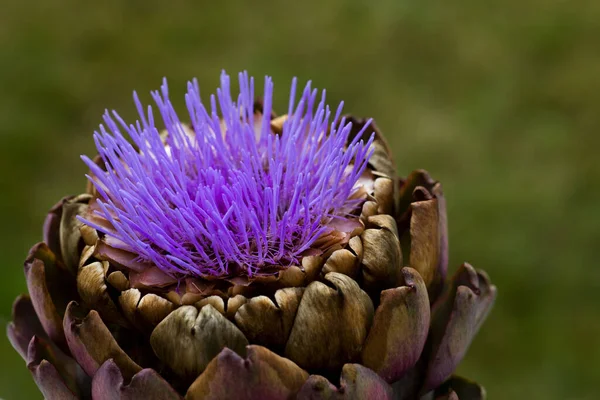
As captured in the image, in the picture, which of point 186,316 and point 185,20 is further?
point 185,20

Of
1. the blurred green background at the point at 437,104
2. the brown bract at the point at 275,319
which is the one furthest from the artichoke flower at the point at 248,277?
the blurred green background at the point at 437,104

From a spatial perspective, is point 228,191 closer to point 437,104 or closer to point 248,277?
point 248,277

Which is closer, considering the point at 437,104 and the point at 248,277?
the point at 248,277

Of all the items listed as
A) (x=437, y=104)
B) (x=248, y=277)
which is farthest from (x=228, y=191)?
(x=437, y=104)

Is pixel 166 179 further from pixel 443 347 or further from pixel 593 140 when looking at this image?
pixel 593 140

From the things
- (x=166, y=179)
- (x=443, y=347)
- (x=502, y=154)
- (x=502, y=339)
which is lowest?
(x=502, y=339)

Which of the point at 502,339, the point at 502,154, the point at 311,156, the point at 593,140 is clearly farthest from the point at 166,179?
the point at 593,140
